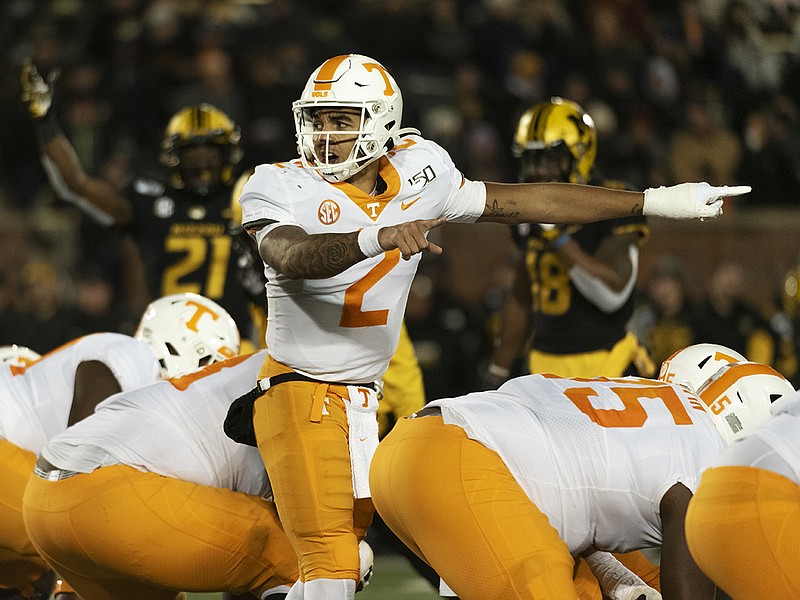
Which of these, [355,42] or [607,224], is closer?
[607,224]

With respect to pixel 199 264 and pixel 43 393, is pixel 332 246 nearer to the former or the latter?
pixel 43 393

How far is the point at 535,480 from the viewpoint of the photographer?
3.55 m

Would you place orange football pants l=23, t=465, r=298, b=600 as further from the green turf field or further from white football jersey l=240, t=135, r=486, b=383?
the green turf field

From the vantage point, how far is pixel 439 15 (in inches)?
466

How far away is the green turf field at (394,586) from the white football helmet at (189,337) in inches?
57.1

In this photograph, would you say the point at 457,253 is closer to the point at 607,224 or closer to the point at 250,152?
the point at 250,152

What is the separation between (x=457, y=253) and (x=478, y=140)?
970 millimetres

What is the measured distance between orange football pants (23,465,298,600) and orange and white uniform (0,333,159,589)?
0.47 m

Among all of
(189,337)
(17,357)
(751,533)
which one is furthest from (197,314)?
(751,533)

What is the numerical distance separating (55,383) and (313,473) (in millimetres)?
1326

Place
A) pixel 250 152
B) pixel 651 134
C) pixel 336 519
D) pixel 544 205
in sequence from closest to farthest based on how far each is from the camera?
pixel 336 519, pixel 544 205, pixel 250 152, pixel 651 134

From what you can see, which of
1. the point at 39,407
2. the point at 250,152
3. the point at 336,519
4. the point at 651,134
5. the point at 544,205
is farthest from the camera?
the point at 651,134

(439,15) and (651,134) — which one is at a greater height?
(439,15)

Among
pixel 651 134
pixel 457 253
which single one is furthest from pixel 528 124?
pixel 651 134
